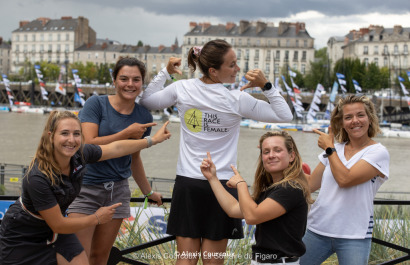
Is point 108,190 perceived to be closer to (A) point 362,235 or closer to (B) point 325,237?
(B) point 325,237

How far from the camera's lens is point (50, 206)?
2.27 meters

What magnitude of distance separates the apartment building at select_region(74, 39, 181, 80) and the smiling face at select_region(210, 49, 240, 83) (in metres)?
85.1

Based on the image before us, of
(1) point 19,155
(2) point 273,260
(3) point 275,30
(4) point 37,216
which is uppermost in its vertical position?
(3) point 275,30

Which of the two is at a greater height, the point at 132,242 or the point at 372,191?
the point at 372,191

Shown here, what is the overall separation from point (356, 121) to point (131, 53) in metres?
88.8

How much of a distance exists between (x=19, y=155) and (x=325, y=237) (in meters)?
22.6

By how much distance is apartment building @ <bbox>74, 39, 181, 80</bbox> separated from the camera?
8988 centimetres

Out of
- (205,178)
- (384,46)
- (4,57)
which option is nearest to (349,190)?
(205,178)

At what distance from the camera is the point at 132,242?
3750mm

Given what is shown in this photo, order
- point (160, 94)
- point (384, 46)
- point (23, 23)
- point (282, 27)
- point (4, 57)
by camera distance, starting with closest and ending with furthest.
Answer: point (160, 94) < point (384, 46) < point (282, 27) < point (23, 23) < point (4, 57)

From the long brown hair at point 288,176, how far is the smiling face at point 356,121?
460 mm

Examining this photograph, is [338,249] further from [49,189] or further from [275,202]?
[49,189]

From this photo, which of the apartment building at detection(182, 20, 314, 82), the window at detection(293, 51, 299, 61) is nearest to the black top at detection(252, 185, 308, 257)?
the apartment building at detection(182, 20, 314, 82)

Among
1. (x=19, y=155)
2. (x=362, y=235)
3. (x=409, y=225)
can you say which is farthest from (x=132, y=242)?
(x=19, y=155)
